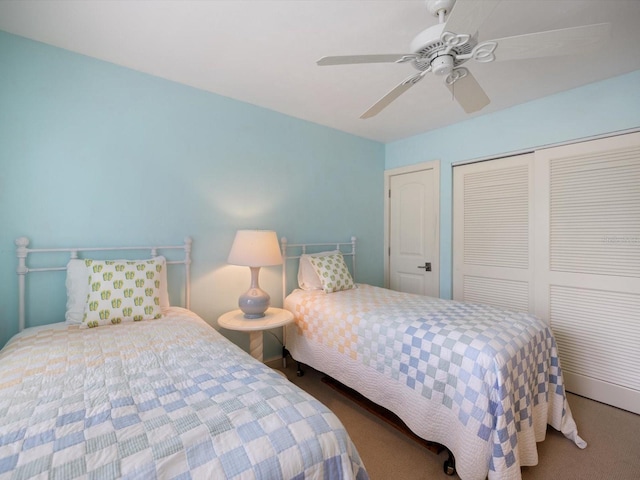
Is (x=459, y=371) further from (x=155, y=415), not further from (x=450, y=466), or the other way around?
(x=155, y=415)

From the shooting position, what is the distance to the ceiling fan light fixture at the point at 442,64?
135cm

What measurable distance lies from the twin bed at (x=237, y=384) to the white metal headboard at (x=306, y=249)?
382 mm

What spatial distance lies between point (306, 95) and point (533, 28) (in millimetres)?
1554

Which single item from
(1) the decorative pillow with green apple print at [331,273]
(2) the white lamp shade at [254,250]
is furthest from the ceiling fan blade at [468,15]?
(1) the decorative pillow with green apple print at [331,273]

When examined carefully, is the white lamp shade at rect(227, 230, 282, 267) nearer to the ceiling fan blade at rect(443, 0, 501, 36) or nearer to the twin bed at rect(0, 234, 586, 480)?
the twin bed at rect(0, 234, 586, 480)

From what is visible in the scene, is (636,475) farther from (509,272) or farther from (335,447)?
(335,447)

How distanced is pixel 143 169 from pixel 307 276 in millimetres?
1605

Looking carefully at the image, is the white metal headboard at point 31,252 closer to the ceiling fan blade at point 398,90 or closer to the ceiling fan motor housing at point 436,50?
the ceiling fan blade at point 398,90

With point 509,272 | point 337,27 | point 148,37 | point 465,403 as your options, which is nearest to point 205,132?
point 148,37

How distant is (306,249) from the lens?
3145 mm

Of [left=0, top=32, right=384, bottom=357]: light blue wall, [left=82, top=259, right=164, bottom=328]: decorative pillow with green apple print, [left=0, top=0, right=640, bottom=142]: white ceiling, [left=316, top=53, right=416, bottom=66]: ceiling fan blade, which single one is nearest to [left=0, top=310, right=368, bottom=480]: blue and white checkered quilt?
[left=82, top=259, right=164, bottom=328]: decorative pillow with green apple print

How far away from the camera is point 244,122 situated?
2.69 m

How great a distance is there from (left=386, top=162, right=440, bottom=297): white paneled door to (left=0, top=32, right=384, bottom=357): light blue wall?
0.93 meters

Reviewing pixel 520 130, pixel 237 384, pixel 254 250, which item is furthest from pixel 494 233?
pixel 237 384
